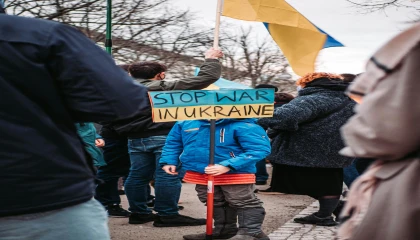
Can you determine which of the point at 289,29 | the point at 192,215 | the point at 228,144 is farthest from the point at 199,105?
the point at 192,215

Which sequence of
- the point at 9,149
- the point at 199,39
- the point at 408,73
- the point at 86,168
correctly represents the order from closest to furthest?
1. the point at 408,73
2. the point at 9,149
3. the point at 86,168
4. the point at 199,39

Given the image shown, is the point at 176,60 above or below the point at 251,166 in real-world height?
below

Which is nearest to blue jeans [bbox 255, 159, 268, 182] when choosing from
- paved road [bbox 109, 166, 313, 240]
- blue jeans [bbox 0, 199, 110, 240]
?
paved road [bbox 109, 166, 313, 240]

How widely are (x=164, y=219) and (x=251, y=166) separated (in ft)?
5.07

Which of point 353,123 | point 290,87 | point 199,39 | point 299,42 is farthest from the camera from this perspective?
point 290,87

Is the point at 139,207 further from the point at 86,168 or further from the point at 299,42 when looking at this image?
the point at 86,168

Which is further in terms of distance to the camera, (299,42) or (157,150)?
(157,150)

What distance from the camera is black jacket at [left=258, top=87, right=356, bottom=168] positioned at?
6953mm

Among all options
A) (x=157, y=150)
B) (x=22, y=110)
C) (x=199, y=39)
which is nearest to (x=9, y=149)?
(x=22, y=110)

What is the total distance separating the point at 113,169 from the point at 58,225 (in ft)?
17.9

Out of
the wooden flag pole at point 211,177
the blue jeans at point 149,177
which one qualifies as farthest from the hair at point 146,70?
the wooden flag pole at point 211,177

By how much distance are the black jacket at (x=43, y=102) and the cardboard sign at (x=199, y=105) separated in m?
3.01

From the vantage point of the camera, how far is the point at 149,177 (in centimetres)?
716

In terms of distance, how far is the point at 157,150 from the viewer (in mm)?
6969
